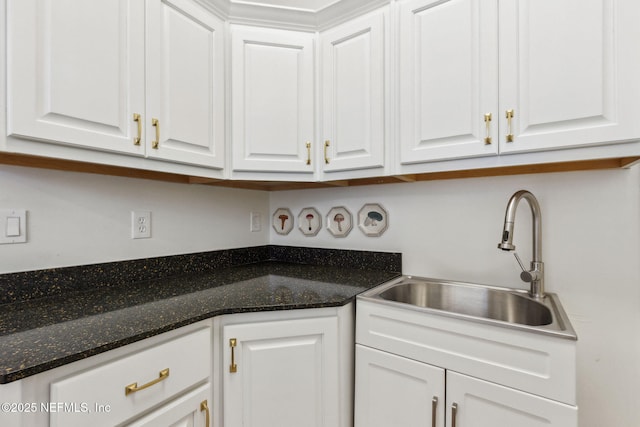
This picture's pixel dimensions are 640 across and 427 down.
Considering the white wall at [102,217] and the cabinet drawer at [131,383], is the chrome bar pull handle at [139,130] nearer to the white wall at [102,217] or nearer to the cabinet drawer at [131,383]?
the white wall at [102,217]

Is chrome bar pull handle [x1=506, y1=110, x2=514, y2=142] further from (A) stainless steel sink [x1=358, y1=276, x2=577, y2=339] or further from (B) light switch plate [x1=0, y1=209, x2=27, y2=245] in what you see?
(B) light switch plate [x1=0, y1=209, x2=27, y2=245]

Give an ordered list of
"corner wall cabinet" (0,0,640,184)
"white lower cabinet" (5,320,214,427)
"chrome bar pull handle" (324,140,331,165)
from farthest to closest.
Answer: "chrome bar pull handle" (324,140,331,165) → "corner wall cabinet" (0,0,640,184) → "white lower cabinet" (5,320,214,427)

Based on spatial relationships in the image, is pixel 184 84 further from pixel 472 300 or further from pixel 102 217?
pixel 472 300

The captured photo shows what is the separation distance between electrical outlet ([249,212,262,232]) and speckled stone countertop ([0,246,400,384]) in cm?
21

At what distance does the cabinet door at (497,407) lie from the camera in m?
0.85

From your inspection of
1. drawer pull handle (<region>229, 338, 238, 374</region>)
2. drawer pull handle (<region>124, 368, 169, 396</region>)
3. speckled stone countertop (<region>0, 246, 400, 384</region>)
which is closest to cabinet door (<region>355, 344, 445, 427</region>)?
speckled stone countertop (<region>0, 246, 400, 384</region>)

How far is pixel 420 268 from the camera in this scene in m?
1.58

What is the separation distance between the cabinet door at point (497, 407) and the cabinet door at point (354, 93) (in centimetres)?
88

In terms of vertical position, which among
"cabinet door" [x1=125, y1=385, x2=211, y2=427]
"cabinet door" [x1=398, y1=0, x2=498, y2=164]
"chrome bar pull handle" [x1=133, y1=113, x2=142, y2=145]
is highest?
"cabinet door" [x1=398, y1=0, x2=498, y2=164]

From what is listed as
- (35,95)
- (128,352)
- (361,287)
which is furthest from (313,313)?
(35,95)

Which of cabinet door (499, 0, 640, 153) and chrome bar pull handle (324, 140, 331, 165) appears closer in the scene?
cabinet door (499, 0, 640, 153)

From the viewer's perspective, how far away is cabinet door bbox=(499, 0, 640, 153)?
3.10 ft

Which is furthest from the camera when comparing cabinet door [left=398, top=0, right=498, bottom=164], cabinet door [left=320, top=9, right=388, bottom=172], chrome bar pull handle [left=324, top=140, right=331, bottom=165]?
chrome bar pull handle [left=324, top=140, right=331, bottom=165]

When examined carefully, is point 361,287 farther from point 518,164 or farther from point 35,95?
point 35,95
